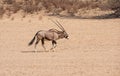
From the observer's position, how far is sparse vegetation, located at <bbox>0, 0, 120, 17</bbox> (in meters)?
36.9

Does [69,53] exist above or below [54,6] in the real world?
above

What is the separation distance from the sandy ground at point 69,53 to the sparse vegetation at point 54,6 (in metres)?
7.75

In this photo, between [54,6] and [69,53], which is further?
[54,6]

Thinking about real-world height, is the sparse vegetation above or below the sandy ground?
→ below

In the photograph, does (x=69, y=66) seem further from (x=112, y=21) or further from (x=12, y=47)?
(x=112, y=21)

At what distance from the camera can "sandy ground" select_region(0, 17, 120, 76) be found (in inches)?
534

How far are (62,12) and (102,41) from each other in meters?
17.1

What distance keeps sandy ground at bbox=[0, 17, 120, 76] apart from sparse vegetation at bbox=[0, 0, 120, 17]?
305 inches

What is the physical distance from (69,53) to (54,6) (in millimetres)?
23211

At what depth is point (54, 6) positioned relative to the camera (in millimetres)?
40375

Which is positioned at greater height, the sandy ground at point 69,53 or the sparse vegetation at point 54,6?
the sandy ground at point 69,53

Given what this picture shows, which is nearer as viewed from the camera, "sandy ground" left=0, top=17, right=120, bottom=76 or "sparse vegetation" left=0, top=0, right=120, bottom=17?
"sandy ground" left=0, top=17, right=120, bottom=76

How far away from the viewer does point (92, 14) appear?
3647cm

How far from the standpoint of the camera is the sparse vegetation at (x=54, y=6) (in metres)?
36.9
